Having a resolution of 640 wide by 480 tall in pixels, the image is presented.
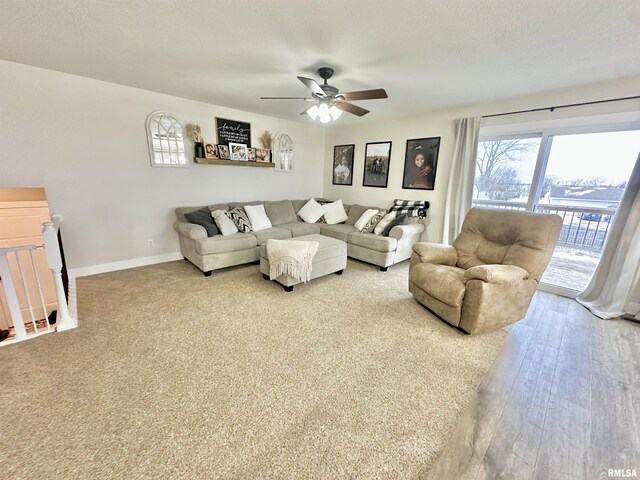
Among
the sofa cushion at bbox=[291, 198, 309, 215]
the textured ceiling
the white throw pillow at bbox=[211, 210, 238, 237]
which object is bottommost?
the white throw pillow at bbox=[211, 210, 238, 237]

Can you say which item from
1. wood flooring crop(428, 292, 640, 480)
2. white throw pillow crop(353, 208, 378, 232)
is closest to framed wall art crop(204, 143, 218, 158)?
white throw pillow crop(353, 208, 378, 232)

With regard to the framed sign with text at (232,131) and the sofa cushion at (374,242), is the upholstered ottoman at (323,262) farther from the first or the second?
the framed sign with text at (232,131)

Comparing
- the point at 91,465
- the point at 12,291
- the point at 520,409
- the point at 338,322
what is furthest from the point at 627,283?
the point at 12,291

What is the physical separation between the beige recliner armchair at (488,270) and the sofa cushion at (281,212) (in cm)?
253

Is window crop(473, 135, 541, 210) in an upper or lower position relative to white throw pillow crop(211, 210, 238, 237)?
upper

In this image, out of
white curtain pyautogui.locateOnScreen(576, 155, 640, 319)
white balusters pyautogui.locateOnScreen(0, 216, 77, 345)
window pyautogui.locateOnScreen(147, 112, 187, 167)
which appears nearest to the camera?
white balusters pyautogui.locateOnScreen(0, 216, 77, 345)

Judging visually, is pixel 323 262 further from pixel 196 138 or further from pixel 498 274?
pixel 196 138

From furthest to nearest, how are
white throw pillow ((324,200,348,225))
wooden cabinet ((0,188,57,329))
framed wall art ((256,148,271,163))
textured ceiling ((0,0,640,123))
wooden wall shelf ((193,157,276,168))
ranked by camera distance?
white throw pillow ((324,200,348,225))
framed wall art ((256,148,271,163))
wooden wall shelf ((193,157,276,168))
wooden cabinet ((0,188,57,329))
textured ceiling ((0,0,640,123))

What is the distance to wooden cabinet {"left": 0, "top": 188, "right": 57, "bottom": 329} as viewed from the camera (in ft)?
7.16

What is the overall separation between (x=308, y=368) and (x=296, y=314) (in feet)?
2.39

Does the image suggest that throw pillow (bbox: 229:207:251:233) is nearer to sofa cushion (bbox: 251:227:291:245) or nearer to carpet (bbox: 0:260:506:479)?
sofa cushion (bbox: 251:227:291:245)

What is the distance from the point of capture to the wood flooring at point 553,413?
4.00 feet

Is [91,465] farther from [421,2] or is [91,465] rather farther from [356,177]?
[356,177]

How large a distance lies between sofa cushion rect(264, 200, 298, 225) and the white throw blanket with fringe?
157cm
